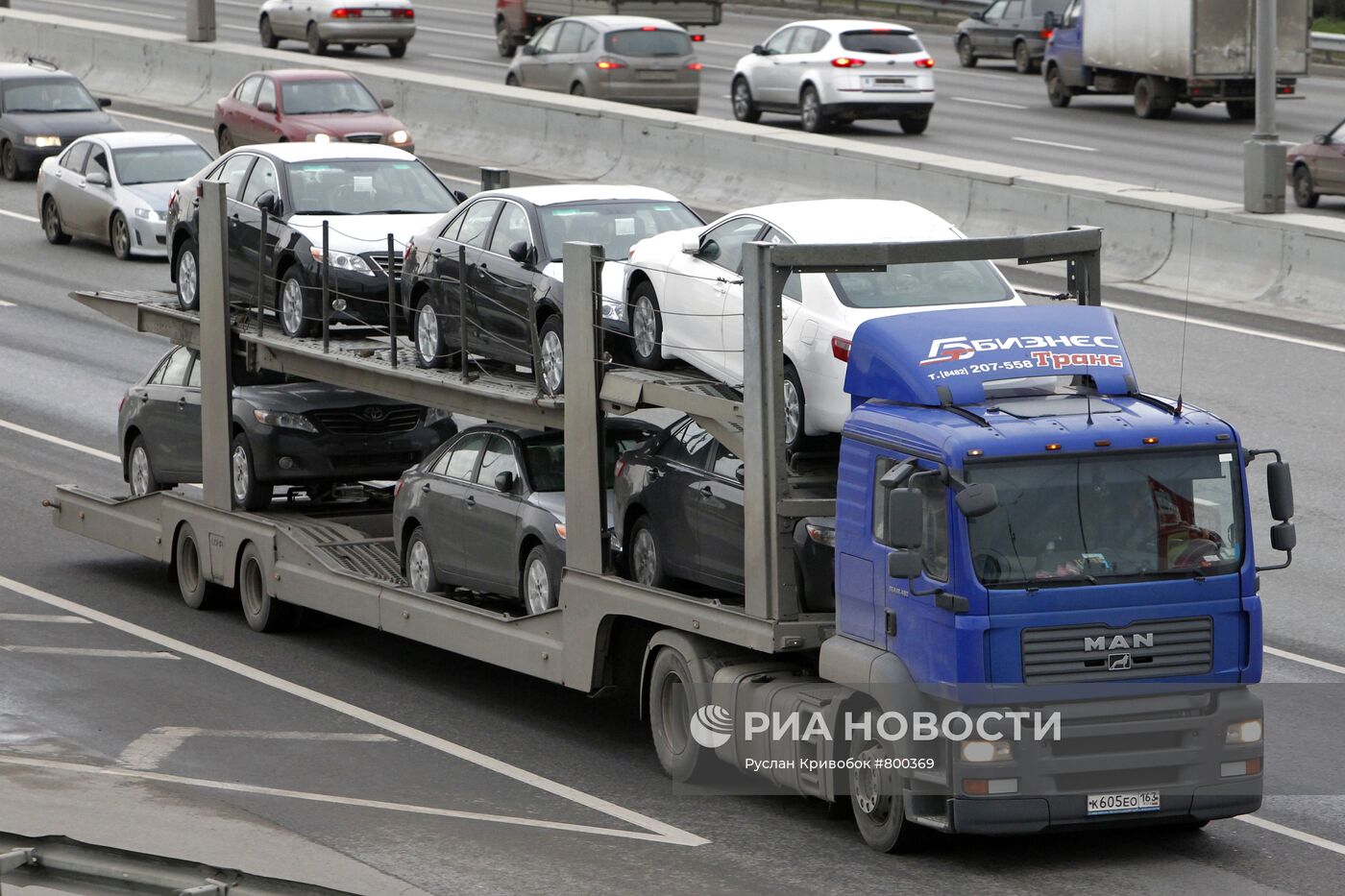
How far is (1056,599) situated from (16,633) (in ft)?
29.7

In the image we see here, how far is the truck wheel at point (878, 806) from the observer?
35.8ft

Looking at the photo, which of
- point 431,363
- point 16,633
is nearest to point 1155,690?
point 431,363

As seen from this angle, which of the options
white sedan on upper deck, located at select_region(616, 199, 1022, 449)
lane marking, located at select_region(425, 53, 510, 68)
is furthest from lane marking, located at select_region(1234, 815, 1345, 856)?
lane marking, located at select_region(425, 53, 510, 68)

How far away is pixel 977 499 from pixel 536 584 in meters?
4.61

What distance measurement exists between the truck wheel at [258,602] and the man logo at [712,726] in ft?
17.5

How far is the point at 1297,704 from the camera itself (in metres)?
13.8

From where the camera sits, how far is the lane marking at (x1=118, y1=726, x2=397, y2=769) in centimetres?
1348

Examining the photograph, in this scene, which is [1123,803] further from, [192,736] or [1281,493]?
[192,736]

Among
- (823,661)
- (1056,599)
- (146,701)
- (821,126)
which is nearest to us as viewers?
(1056,599)

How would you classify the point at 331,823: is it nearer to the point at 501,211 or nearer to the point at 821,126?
the point at 501,211

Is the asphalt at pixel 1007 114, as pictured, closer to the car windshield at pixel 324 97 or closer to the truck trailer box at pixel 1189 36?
the truck trailer box at pixel 1189 36

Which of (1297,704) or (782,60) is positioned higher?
(782,60)

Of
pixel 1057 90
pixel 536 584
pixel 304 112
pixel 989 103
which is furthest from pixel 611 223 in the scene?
pixel 989 103

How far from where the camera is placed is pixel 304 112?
33375 mm
